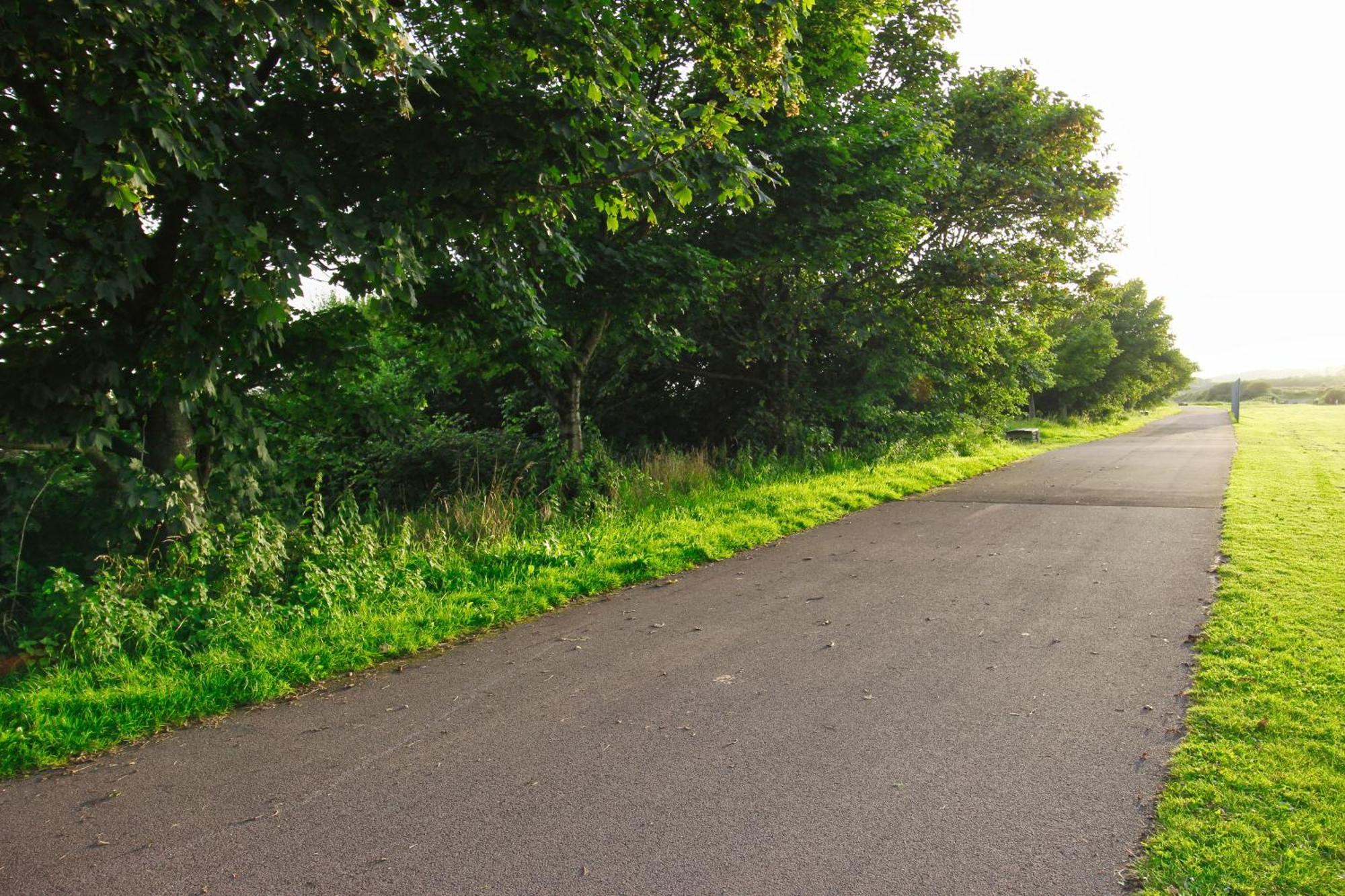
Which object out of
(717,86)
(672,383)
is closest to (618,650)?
(717,86)

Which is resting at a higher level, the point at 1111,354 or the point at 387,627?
the point at 1111,354

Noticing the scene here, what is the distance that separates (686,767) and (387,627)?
2649 mm

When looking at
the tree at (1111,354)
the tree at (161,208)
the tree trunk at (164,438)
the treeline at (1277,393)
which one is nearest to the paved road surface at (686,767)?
the tree at (161,208)

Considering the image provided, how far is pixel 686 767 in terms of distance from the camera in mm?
3379

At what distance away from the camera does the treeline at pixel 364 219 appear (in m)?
4.37

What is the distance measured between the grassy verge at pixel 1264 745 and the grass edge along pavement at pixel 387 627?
13.3 ft

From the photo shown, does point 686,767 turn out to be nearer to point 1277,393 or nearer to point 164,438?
point 164,438


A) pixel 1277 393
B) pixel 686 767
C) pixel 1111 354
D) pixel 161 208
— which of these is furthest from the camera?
pixel 1277 393

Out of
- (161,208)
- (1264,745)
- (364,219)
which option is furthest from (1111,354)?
(161,208)

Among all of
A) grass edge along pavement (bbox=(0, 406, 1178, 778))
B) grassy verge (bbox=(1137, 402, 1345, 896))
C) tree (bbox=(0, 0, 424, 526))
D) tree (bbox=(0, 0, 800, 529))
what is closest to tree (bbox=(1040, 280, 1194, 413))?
grass edge along pavement (bbox=(0, 406, 1178, 778))

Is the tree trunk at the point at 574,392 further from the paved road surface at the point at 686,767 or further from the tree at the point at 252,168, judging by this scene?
the paved road surface at the point at 686,767

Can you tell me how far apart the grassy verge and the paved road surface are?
15cm

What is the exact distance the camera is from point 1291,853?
2678 mm

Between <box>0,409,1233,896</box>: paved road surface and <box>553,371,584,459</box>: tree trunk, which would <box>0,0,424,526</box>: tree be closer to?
<box>0,409,1233,896</box>: paved road surface
